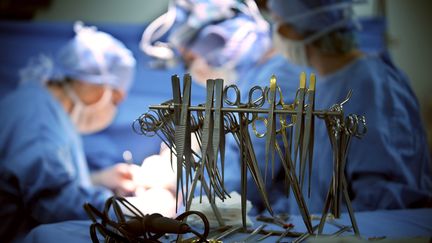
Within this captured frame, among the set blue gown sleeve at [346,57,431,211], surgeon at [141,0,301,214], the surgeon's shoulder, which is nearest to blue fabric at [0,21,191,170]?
surgeon at [141,0,301,214]

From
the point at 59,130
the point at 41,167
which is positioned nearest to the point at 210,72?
the point at 59,130

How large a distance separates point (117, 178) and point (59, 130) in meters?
0.45

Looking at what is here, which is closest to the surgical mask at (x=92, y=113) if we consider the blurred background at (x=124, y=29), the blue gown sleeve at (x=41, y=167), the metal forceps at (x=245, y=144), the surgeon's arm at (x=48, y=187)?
the blurred background at (x=124, y=29)

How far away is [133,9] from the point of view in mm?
4008

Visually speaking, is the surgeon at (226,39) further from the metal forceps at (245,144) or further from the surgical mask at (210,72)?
the metal forceps at (245,144)

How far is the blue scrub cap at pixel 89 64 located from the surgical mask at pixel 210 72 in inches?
15.7

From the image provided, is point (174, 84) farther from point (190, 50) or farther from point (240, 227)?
point (190, 50)

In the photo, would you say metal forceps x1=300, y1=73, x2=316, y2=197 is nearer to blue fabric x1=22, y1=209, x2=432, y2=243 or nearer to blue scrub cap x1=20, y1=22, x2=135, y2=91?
blue fabric x1=22, y1=209, x2=432, y2=243

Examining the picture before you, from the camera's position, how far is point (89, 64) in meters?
3.15

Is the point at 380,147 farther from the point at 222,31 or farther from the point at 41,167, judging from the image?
the point at 41,167

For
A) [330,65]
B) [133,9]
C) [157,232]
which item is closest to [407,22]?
[330,65]

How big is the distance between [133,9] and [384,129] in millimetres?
2351

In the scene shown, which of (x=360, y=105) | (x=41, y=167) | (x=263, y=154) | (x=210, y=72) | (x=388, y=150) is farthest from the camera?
(x=210, y=72)

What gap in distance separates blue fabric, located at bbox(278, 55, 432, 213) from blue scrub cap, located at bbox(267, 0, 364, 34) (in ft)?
0.79
